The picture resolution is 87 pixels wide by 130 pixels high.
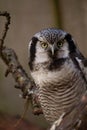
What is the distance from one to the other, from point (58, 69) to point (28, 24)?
221 cm

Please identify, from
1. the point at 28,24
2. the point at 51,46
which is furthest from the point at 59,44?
the point at 28,24

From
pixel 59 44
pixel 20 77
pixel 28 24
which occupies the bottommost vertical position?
pixel 28 24

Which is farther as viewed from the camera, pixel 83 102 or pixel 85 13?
pixel 85 13

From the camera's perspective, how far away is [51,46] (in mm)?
2348

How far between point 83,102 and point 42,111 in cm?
118

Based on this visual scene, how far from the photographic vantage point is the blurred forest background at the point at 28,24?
418 centimetres

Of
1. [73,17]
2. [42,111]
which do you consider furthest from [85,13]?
[42,111]

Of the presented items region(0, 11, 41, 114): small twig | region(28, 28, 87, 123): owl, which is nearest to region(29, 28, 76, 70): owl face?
region(28, 28, 87, 123): owl

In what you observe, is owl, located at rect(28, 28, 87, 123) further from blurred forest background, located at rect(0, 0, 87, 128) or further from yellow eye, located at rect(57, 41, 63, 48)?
blurred forest background, located at rect(0, 0, 87, 128)

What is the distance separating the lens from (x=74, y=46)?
246 cm

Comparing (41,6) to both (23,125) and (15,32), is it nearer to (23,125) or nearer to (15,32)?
(15,32)

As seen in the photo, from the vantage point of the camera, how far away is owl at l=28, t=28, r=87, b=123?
93.1 inches

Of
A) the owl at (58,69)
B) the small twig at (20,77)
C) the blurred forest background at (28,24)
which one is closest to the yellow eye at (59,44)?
the owl at (58,69)

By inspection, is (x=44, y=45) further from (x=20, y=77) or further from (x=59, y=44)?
(x=20, y=77)
